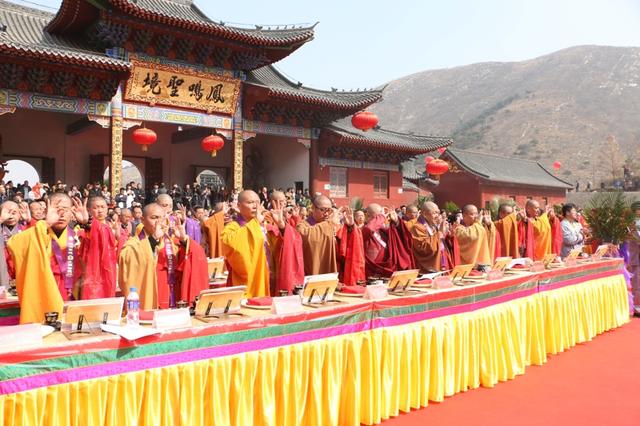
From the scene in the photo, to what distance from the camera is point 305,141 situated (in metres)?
17.5

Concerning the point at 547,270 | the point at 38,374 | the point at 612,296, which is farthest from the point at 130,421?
the point at 612,296

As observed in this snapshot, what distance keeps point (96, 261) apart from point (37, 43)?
10.8 meters

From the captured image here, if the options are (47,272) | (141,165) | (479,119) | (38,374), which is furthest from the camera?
(479,119)

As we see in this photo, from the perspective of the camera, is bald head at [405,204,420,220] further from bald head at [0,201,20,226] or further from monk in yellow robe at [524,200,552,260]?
bald head at [0,201,20,226]

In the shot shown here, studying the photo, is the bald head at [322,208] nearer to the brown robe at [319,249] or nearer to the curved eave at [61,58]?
the brown robe at [319,249]

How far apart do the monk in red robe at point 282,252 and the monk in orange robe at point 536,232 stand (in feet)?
14.7

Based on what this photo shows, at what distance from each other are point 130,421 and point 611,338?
612 cm

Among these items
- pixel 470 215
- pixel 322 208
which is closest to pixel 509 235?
pixel 470 215

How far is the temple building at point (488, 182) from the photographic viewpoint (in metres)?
30.0

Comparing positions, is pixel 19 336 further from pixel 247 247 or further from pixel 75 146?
pixel 75 146

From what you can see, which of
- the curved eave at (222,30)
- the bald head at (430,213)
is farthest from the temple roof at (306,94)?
the bald head at (430,213)

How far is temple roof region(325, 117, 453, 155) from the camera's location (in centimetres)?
1783

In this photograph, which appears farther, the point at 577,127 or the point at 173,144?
the point at 577,127

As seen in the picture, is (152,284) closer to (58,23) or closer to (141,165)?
(58,23)
